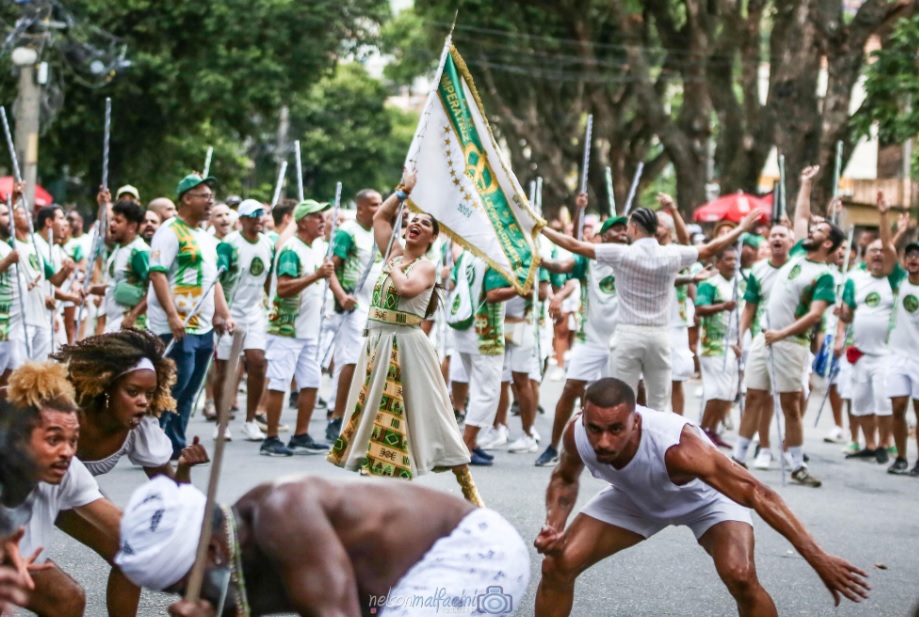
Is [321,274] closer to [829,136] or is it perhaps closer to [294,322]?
[294,322]

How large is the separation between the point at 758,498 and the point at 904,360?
6.83 meters

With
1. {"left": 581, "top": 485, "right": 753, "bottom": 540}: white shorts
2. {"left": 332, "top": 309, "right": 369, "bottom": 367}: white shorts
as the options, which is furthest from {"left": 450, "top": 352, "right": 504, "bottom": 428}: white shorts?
{"left": 581, "top": 485, "right": 753, "bottom": 540}: white shorts

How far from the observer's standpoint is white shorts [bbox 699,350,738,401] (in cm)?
1206

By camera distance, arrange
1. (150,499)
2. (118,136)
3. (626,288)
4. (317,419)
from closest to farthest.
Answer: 1. (150,499)
2. (626,288)
3. (317,419)
4. (118,136)

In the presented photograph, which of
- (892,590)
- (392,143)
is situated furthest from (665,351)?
(392,143)

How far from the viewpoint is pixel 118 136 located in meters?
29.5

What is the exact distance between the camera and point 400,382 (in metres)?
8.08

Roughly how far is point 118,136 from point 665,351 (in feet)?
70.5

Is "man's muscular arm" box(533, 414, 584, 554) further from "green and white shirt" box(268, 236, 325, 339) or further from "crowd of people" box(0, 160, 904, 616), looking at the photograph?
"green and white shirt" box(268, 236, 325, 339)

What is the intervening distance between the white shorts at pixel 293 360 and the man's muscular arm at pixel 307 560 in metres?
7.19

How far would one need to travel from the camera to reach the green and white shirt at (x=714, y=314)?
41.7ft

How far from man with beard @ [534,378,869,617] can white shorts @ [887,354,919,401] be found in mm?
6160

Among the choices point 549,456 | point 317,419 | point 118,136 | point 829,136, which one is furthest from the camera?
point 118,136

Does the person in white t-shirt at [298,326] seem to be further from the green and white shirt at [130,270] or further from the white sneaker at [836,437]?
the white sneaker at [836,437]
